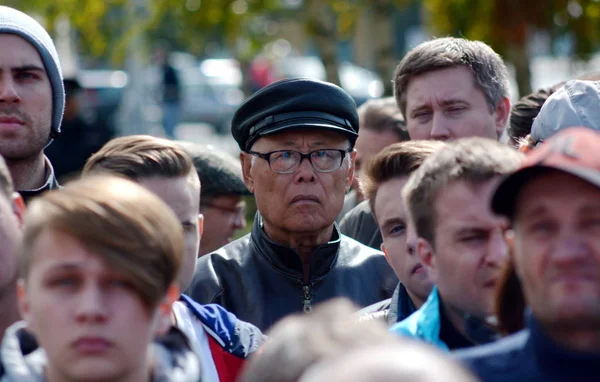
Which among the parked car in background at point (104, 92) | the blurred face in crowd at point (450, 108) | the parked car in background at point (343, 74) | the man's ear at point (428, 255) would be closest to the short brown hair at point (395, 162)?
the blurred face in crowd at point (450, 108)

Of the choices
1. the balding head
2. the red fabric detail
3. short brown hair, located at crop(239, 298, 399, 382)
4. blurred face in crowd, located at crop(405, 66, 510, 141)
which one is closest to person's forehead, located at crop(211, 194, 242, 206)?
blurred face in crowd, located at crop(405, 66, 510, 141)

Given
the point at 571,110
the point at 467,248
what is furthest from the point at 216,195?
the point at 467,248

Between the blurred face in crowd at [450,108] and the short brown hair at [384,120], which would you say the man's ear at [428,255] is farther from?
the short brown hair at [384,120]

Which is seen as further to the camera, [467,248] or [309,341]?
[467,248]

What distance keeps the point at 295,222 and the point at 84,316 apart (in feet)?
6.55

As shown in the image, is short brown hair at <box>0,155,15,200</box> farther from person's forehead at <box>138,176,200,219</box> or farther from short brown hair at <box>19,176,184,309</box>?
person's forehead at <box>138,176,200,219</box>

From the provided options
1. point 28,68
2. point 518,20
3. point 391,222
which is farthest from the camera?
point 518,20

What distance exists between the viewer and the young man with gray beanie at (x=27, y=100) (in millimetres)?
5094

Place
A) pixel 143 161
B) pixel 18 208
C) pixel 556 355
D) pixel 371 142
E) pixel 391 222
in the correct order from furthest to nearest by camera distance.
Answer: pixel 371 142 → pixel 391 222 → pixel 143 161 → pixel 18 208 → pixel 556 355

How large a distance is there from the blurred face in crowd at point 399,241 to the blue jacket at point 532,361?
1.37 meters

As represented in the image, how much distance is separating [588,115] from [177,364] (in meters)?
1.99

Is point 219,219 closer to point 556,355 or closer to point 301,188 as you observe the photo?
point 301,188

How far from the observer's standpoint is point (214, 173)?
6352 mm

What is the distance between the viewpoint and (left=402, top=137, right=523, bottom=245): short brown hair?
373 centimetres
